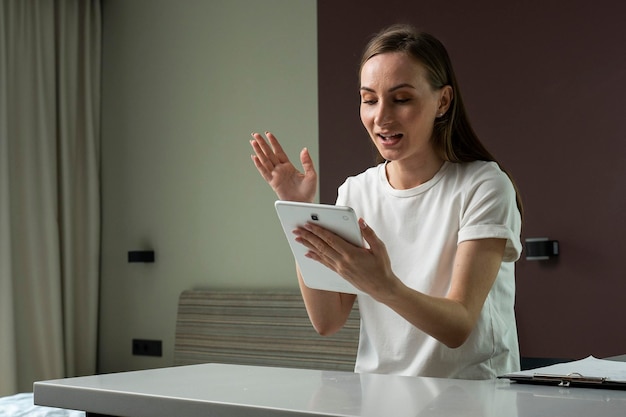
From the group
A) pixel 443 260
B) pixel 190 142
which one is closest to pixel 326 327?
pixel 443 260

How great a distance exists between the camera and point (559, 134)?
3557 mm

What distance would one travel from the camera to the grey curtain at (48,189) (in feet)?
16.8

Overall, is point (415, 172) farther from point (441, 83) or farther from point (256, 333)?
point (256, 333)

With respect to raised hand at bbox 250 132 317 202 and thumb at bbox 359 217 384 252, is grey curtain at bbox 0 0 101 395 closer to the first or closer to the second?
raised hand at bbox 250 132 317 202

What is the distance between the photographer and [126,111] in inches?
218

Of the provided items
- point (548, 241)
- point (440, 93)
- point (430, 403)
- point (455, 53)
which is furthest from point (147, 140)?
point (430, 403)

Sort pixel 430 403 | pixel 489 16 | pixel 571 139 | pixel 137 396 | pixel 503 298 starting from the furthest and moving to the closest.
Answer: pixel 489 16 < pixel 571 139 < pixel 503 298 < pixel 137 396 < pixel 430 403

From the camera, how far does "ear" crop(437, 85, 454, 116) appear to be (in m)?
2.15

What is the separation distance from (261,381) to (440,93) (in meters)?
1.00

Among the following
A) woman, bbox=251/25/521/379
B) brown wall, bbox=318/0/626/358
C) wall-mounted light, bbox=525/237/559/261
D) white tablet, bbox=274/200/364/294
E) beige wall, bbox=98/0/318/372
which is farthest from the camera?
beige wall, bbox=98/0/318/372

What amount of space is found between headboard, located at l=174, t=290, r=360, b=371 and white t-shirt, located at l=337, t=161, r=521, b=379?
2.02m

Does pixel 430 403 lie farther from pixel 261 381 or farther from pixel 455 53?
pixel 455 53

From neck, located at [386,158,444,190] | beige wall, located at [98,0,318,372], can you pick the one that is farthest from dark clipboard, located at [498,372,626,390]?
beige wall, located at [98,0,318,372]

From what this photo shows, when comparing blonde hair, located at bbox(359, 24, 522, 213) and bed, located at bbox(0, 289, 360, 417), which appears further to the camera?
bed, located at bbox(0, 289, 360, 417)
